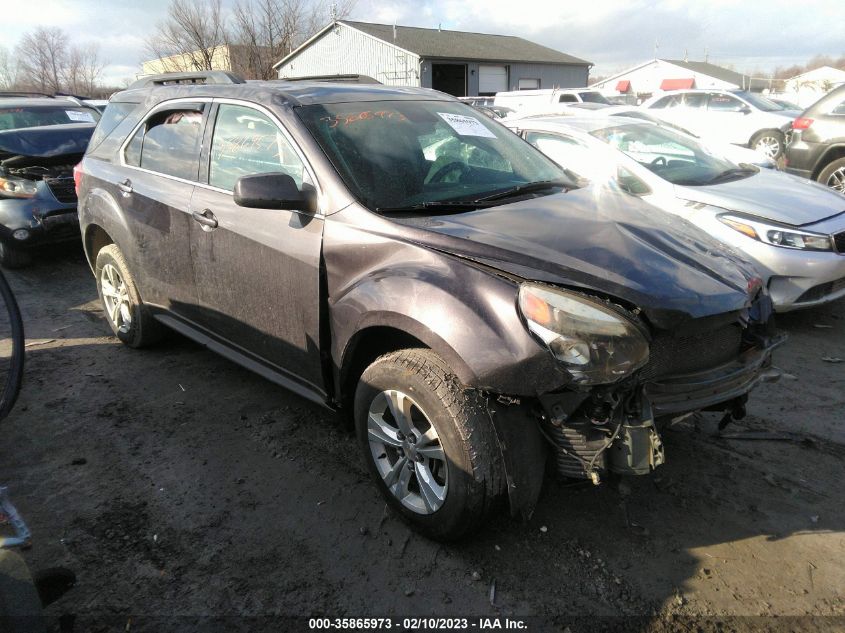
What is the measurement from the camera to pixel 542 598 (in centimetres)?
241

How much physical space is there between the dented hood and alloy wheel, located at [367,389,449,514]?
6.75 m

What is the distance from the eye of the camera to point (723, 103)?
15.6 meters

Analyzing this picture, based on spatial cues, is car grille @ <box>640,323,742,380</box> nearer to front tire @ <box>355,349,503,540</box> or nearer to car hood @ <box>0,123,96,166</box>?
front tire @ <box>355,349,503,540</box>

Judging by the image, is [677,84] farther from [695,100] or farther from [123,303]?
[123,303]

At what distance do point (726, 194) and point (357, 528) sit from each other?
168 inches

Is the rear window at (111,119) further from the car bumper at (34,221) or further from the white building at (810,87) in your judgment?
the white building at (810,87)

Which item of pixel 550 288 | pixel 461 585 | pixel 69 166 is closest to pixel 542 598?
pixel 461 585

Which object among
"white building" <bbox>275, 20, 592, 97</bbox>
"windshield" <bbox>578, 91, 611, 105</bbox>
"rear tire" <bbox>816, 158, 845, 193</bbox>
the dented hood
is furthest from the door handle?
"white building" <bbox>275, 20, 592, 97</bbox>

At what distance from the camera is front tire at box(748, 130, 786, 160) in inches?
542

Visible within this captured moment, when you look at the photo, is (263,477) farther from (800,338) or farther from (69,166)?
(69,166)

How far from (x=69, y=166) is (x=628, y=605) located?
7937mm

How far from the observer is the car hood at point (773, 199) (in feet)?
16.3

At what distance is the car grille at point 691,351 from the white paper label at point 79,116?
9398 mm

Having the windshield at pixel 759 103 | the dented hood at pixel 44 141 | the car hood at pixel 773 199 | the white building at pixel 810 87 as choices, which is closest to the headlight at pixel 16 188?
the dented hood at pixel 44 141
